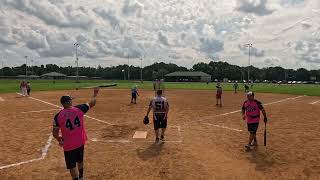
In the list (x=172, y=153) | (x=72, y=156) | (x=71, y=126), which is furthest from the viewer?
(x=172, y=153)

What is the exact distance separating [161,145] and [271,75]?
568 feet

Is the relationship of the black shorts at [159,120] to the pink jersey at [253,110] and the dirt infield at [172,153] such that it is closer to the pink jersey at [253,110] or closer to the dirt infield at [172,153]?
the dirt infield at [172,153]

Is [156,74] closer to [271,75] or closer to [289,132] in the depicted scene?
[271,75]

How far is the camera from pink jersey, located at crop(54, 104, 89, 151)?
7145 mm

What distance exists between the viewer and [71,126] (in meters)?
7.21

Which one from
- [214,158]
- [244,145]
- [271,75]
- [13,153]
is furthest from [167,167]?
[271,75]

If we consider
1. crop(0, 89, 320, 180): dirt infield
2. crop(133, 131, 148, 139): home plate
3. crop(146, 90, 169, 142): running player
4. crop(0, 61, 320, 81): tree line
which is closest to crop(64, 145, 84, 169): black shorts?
crop(0, 89, 320, 180): dirt infield

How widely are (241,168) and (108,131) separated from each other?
7.12m

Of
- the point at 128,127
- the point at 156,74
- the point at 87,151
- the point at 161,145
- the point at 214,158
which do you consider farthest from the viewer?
the point at 156,74

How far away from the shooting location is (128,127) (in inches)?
642

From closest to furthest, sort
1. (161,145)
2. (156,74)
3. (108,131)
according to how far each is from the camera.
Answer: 1. (161,145)
2. (108,131)
3. (156,74)

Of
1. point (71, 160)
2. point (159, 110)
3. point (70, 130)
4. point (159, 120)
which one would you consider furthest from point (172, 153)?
point (70, 130)

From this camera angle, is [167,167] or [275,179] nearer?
[275,179]

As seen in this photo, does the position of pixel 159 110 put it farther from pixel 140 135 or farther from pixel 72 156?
pixel 72 156
